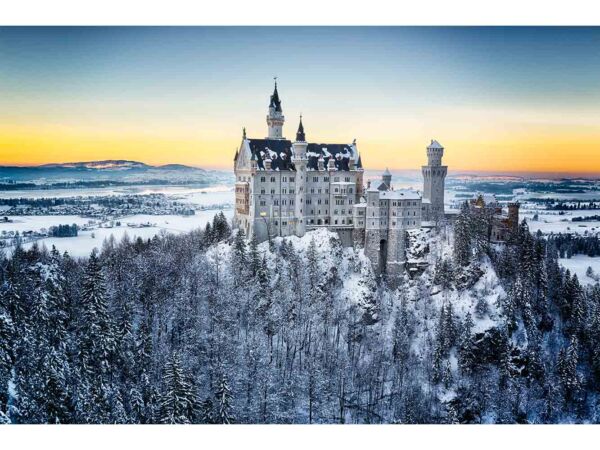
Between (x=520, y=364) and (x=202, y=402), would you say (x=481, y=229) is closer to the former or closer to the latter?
(x=520, y=364)

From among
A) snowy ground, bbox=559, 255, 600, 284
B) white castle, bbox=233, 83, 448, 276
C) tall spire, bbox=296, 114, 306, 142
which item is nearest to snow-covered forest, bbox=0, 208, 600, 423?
snowy ground, bbox=559, 255, 600, 284

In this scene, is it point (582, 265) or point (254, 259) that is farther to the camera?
point (582, 265)

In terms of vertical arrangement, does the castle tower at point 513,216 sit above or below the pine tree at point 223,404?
above

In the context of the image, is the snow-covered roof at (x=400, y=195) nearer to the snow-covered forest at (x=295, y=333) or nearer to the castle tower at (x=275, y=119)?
the snow-covered forest at (x=295, y=333)

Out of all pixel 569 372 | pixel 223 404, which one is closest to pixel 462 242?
pixel 569 372

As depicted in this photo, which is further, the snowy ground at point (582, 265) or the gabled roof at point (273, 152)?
the gabled roof at point (273, 152)

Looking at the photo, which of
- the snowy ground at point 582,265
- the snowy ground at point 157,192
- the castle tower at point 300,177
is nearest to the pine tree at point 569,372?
the snowy ground at point 582,265

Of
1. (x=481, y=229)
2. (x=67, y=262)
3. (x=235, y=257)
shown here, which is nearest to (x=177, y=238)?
(x=235, y=257)

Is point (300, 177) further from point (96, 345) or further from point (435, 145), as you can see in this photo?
point (96, 345)
